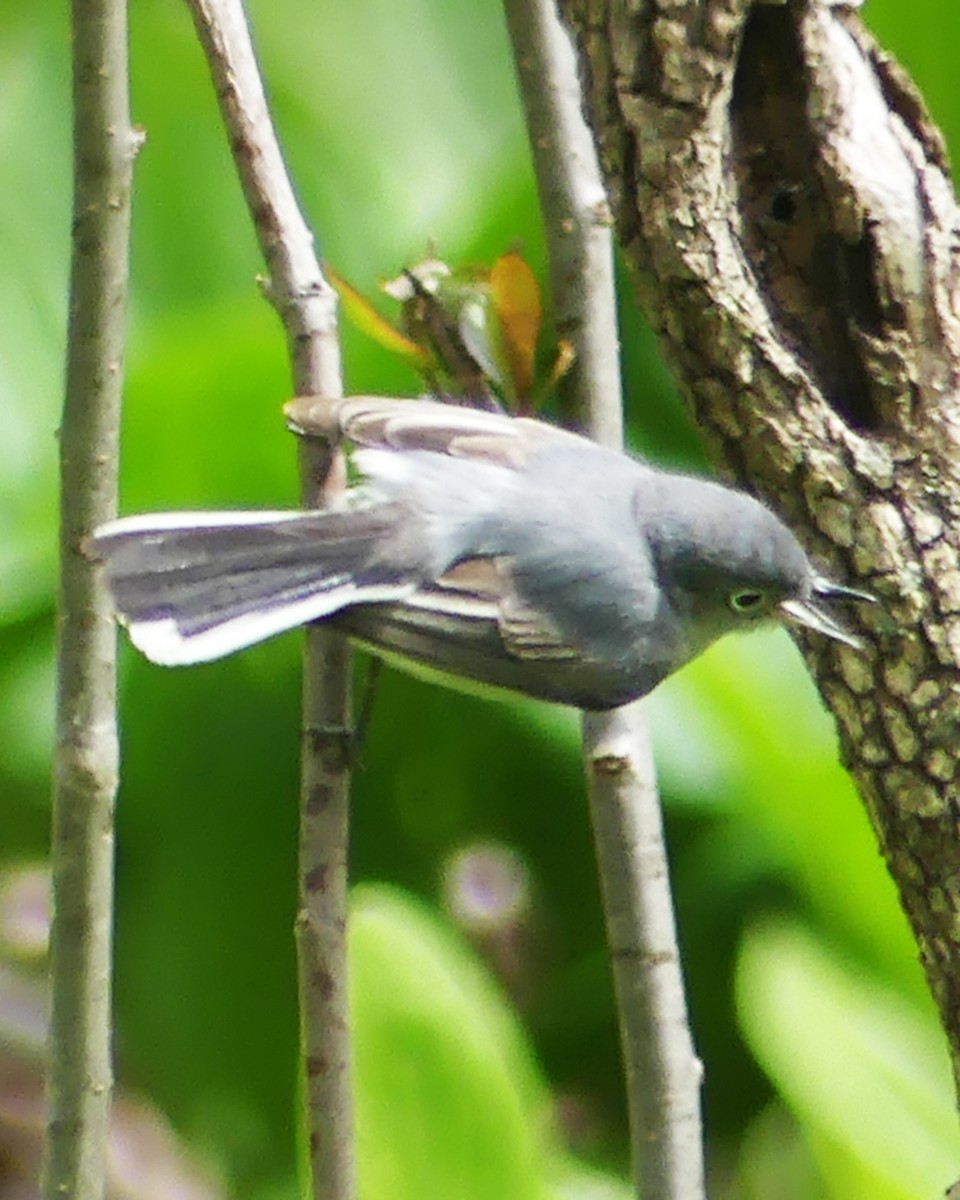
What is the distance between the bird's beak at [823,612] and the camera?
94cm

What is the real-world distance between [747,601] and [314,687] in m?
0.28

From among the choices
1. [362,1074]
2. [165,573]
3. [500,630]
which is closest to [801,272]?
[500,630]

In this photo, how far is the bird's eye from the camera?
3.22 ft

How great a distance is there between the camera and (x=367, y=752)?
168cm

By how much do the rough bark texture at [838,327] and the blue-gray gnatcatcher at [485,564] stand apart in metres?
0.04

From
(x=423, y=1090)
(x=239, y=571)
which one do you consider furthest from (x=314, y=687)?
(x=423, y=1090)

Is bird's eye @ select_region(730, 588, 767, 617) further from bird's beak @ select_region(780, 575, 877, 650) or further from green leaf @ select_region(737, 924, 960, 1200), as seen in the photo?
green leaf @ select_region(737, 924, 960, 1200)

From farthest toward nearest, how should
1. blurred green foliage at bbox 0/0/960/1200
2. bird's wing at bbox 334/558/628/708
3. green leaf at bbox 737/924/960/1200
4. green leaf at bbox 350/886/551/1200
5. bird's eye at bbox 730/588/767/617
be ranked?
blurred green foliage at bbox 0/0/960/1200 → green leaf at bbox 737/924/960/1200 → green leaf at bbox 350/886/551/1200 → bird's eye at bbox 730/588/767/617 → bird's wing at bbox 334/558/628/708

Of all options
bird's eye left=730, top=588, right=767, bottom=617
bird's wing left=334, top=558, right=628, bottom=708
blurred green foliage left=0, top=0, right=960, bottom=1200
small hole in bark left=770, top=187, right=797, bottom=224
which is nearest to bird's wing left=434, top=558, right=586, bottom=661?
bird's wing left=334, top=558, right=628, bottom=708

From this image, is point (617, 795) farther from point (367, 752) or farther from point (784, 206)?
point (367, 752)

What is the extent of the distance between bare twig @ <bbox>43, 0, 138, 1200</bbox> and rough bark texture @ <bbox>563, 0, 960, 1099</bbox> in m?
0.33

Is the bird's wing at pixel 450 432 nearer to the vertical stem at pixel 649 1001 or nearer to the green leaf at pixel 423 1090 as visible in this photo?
the vertical stem at pixel 649 1001

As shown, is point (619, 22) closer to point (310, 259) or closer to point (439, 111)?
point (310, 259)

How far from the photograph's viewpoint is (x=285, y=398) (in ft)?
5.09
